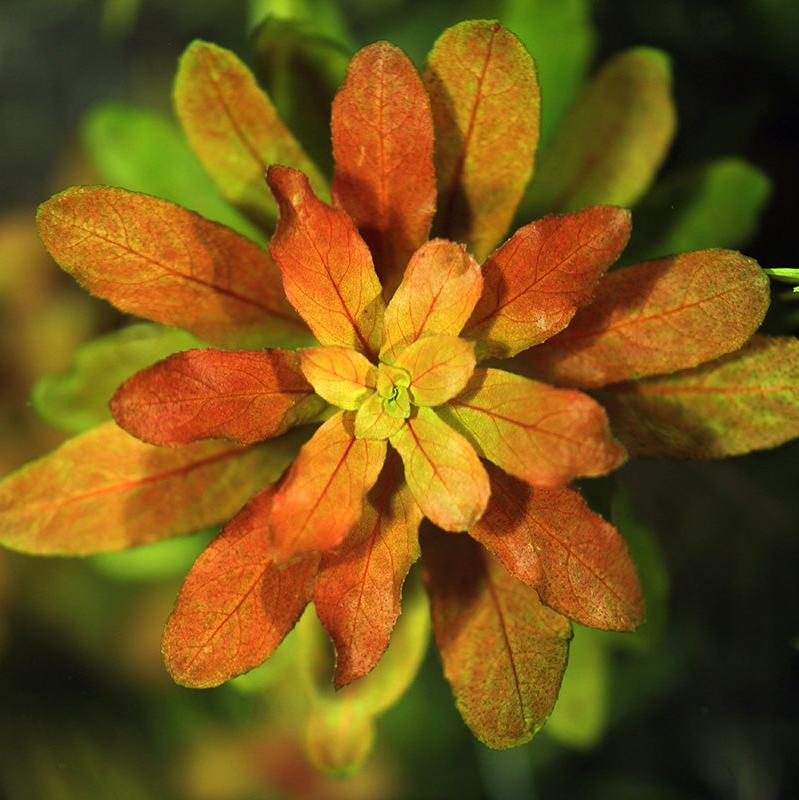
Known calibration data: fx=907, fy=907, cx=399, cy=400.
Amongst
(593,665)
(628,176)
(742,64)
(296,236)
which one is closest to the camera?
(296,236)

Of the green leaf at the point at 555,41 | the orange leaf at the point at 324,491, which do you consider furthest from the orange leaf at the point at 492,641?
the green leaf at the point at 555,41

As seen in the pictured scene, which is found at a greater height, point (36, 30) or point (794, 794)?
point (36, 30)

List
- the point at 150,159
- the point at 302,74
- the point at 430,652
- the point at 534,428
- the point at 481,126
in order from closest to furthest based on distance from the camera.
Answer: the point at 534,428, the point at 481,126, the point at 302,74, the point at 150,159, the point at 430,652

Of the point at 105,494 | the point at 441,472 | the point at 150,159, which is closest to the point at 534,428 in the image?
the point at 441,472


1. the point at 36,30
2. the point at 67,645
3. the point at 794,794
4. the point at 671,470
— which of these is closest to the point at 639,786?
the point at 794,794

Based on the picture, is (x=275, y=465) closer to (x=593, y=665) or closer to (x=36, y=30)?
(x=593, y=665)

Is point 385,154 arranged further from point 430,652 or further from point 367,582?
point 430,652
